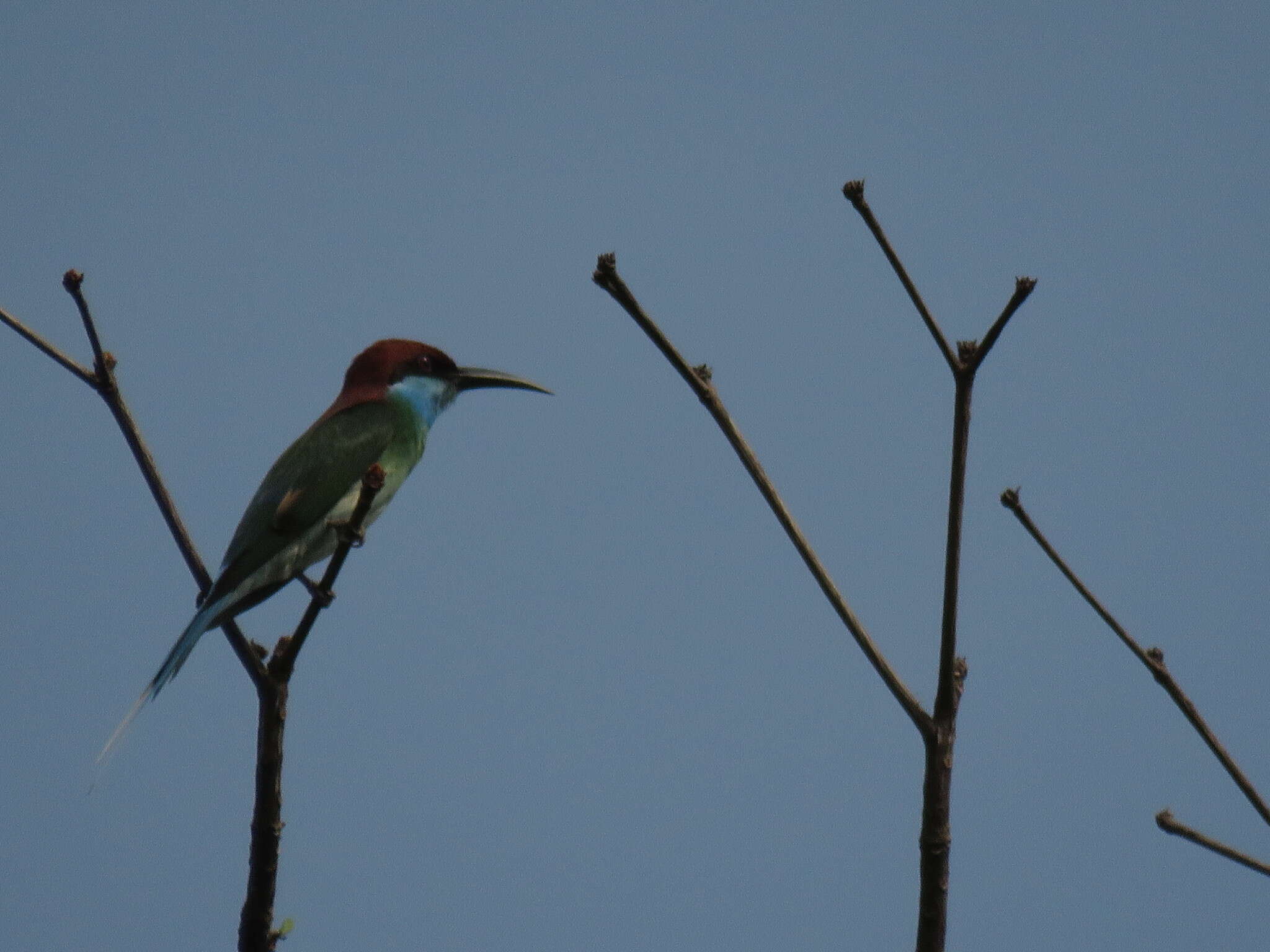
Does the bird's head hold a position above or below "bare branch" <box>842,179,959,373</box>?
above

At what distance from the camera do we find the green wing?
5.01 meters

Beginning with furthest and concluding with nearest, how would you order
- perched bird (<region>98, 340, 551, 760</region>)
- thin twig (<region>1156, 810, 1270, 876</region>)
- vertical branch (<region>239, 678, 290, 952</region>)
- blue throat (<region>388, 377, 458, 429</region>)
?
blue throat (<region>388, 377, 458, 429</region>) → perched bird (<region>98, 340, 551, 760</region>) → vertical branch (<region>239, 678, 290, 952</region>) → thin twig (<region>1156, 810, 1270, 876</region>)

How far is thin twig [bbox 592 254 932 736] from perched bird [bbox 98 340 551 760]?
9.00ft

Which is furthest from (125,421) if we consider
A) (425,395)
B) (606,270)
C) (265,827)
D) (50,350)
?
(425,395)

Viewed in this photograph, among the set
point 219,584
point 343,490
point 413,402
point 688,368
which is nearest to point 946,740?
point 688,368

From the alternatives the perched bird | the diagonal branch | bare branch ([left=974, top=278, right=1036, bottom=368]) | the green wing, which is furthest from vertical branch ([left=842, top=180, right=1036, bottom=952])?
the green wing

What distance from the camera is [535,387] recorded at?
6.60 metres

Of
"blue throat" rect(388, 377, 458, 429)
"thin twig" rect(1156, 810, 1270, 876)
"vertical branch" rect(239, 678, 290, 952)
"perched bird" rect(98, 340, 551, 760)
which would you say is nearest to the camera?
"thin twig" rect(1156, 810, 1270, 876)

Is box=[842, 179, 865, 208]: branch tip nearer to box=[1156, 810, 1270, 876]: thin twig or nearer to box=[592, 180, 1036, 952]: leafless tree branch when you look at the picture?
box=[592, 180, 1036, 952]: leafless tree branch

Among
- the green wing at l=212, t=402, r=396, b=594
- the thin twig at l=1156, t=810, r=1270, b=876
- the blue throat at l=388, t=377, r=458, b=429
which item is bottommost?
the thin twig at l=1156, t=810, r=1270, b=876

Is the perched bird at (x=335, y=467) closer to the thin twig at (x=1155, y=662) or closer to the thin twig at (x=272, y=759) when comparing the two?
the thin twig at (x=272, y=759)

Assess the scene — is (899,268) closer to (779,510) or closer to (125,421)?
(779,510)

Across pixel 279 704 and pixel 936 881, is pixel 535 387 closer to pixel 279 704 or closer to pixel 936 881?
pixel 279 704

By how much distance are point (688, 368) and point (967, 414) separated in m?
0.39
